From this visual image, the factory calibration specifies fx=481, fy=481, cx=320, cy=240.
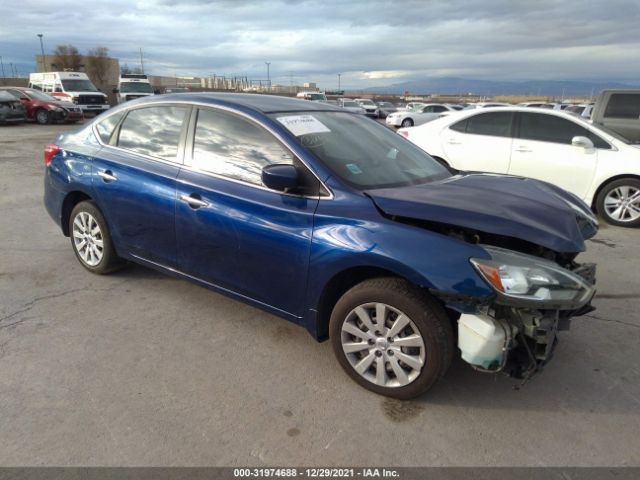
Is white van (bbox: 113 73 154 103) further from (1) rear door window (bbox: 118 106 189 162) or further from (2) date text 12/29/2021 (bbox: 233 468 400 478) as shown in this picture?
(2) date text 12/29/2021 (bbox: 233 468 400 478)

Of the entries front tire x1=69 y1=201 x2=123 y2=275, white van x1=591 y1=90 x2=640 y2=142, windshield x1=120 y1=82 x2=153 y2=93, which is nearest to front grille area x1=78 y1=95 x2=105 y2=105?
windshield x1=120 y1=82 x2=153 y2=93

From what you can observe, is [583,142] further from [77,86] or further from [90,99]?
[77,86]

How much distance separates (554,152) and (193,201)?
18.6 ft

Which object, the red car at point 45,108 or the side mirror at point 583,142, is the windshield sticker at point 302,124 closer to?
the side mirror at point 583,142

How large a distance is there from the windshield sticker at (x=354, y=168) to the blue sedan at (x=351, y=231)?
2 cm

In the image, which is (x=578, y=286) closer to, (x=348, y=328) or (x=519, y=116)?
(x=348, y=328)

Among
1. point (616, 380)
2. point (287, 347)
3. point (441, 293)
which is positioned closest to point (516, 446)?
point (441, 293)

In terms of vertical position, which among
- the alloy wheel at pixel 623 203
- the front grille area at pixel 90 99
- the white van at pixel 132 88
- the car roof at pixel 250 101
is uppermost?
the white van at pixel 132 88

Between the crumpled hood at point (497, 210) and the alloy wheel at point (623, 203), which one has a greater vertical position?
the crumpled hood at point (497, 210)

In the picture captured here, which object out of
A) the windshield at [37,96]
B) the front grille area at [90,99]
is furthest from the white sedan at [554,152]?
the front grille area at [90,99]

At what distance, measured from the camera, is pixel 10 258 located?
502cm

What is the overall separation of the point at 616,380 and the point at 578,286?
968mm

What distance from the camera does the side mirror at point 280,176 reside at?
288cm

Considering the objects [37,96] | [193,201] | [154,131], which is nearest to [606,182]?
[193,201]
